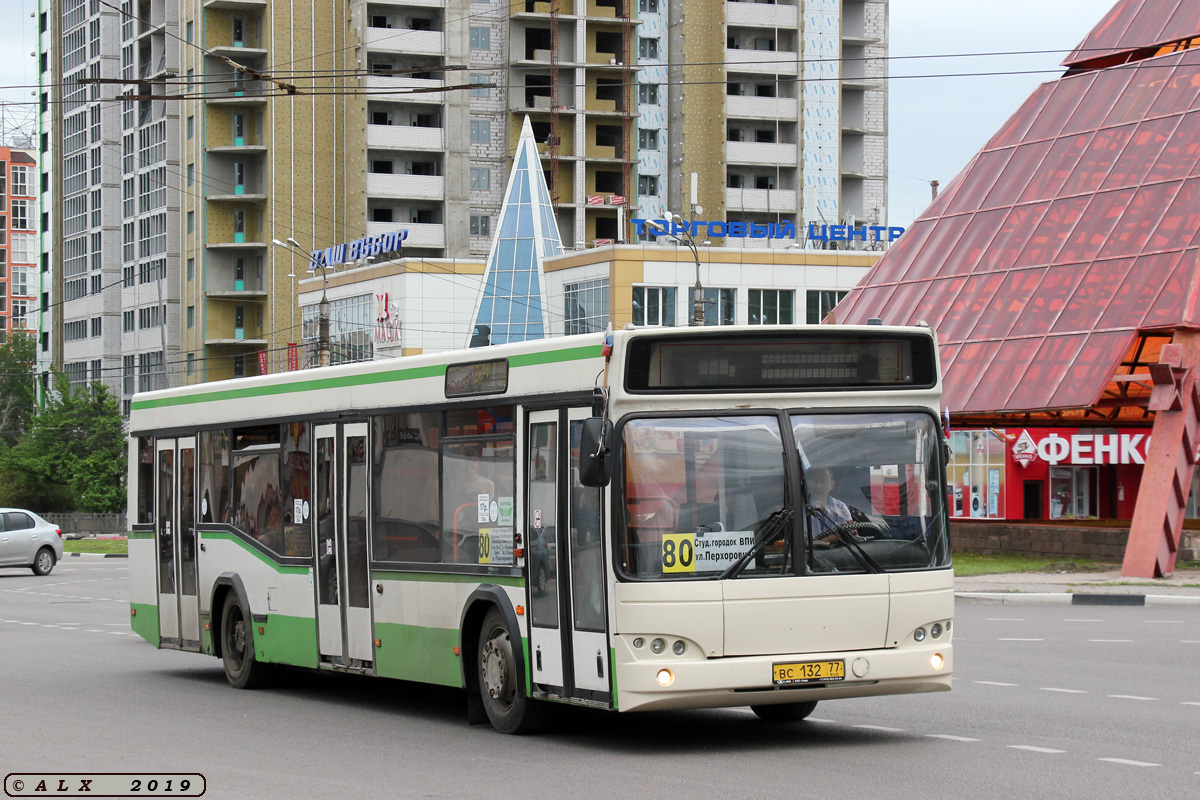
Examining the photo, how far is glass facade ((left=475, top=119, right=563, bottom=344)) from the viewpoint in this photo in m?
78.6

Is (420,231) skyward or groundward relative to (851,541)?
skyward

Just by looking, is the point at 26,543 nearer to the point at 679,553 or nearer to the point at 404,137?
the point at 679,553

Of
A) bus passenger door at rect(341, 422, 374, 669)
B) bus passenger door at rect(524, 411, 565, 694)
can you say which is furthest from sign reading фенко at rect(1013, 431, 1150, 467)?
bus passenger door at rect(524, 411, 565, 694)

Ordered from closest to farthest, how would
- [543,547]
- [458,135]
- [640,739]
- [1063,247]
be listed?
1. [543,547]
2. [640,739]
3. [1063,247]
4. [458,135]

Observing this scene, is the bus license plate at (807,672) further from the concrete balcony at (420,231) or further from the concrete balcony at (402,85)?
the concrete balcony at (420,231)

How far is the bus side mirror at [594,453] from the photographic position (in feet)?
33.3

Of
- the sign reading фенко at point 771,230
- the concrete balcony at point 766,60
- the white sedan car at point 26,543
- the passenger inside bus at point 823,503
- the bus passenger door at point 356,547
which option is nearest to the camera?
the passenger inside bus at point 823,503

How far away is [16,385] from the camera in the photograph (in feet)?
412

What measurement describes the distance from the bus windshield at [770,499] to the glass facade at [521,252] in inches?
2675

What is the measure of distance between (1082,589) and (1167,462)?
4.57 meters

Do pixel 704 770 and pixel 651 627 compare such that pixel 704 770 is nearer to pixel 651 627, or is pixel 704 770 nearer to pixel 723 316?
pixel 651 627

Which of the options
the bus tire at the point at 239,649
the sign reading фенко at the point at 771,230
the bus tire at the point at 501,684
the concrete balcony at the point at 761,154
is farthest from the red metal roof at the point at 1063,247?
the concrete balcony at the point at 761,154

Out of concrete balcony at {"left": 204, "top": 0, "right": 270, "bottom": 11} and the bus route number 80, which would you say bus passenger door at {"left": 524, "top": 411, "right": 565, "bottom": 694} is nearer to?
the bus route number 80

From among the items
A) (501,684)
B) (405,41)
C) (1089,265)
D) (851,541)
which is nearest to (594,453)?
(851,541)
